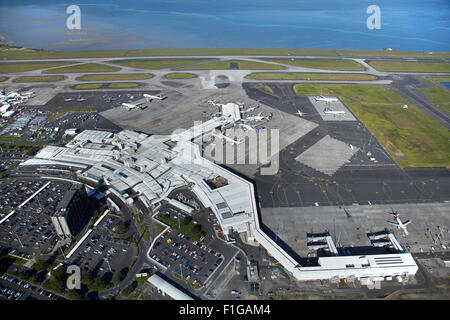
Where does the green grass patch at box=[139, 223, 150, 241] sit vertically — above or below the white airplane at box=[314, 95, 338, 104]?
below

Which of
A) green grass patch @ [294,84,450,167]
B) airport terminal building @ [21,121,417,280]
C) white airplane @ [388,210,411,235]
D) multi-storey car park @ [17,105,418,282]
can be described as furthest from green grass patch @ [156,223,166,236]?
green grass patch @ [294,84,450,167]

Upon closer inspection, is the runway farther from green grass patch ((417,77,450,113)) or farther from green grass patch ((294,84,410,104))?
green grass patch ((417,77,450,113))

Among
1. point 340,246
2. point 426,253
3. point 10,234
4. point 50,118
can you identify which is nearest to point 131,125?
point 50,118

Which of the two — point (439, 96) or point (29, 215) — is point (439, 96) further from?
point (29, 215)

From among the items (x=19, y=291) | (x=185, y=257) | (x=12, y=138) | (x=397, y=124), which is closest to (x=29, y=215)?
(x=19, y=291)

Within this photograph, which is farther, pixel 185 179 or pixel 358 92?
pixel 358 92
